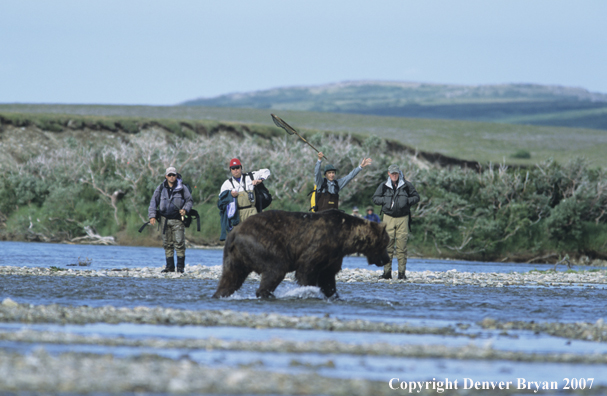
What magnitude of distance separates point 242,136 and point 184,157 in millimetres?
28317

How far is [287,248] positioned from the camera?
1030cm

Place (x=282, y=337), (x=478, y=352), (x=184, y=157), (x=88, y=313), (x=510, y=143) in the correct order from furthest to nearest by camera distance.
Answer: (x=510, y=143)
(x=184, y=157)
(x=88, y=313)
(x=282, y=337)
(x=478, y=352)

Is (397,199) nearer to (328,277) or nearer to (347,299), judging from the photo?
(347,299)

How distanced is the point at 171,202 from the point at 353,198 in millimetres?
22391

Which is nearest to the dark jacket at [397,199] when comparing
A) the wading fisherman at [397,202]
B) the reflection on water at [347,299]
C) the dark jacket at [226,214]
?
the wading fisherman at [397,202]

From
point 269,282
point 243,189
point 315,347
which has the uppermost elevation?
point 243,189

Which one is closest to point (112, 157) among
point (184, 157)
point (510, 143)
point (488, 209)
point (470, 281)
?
point (184, 157)

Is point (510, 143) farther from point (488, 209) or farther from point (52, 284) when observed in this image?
point (52, 284)

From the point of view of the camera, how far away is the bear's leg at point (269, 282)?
10.2 m

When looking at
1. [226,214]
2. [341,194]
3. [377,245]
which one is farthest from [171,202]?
[341,194]

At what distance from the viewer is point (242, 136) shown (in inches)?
2562

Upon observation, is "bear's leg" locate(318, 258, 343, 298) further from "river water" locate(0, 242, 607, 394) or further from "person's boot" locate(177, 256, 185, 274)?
"person's boot" locate(177, 256, 185, 274)

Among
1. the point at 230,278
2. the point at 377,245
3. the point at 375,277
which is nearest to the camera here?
the point at 230,278

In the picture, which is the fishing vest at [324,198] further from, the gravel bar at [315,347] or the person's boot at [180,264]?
the gravel bar at [315,347]
